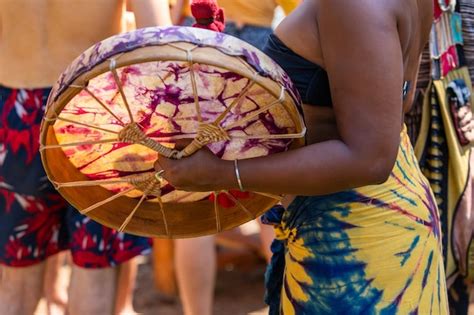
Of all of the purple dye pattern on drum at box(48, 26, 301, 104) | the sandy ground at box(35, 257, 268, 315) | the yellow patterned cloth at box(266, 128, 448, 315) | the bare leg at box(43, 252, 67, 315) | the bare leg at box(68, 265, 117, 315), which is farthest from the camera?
the sandy ground at box(35, 257, 268, 315)

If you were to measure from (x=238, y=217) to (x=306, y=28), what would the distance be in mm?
543

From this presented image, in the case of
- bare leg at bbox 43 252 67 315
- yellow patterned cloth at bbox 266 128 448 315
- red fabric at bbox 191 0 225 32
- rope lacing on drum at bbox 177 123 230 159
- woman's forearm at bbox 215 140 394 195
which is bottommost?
bare leg at bbox 43 252 67 315

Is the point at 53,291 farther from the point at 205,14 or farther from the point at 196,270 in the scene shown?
the point at 205,14

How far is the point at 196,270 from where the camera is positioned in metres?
3.54

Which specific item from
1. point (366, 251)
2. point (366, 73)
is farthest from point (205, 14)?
point (366, 251)

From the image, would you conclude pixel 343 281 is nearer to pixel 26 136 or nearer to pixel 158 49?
pixel 158 49

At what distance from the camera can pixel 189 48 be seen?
63.0 inches

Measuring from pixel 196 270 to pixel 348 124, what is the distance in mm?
1985

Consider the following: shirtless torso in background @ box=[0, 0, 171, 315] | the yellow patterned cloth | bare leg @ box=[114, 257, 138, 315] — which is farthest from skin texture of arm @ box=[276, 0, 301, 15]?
the yellow patterned cloth

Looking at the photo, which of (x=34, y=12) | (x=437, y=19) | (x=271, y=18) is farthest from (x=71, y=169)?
(x=271, y=18)

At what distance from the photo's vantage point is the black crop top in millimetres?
1779

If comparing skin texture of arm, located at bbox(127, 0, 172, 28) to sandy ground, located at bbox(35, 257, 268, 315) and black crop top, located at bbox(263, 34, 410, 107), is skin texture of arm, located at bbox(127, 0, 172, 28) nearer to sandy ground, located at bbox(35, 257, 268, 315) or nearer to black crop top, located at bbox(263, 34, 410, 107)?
black crop top, located at bbox(263, 34, 410, 107)

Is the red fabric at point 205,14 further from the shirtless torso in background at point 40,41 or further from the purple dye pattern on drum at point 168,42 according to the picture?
the shirtless torso in background at point 40,41

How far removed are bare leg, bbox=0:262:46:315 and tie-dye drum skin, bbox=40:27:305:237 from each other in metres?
1.12
